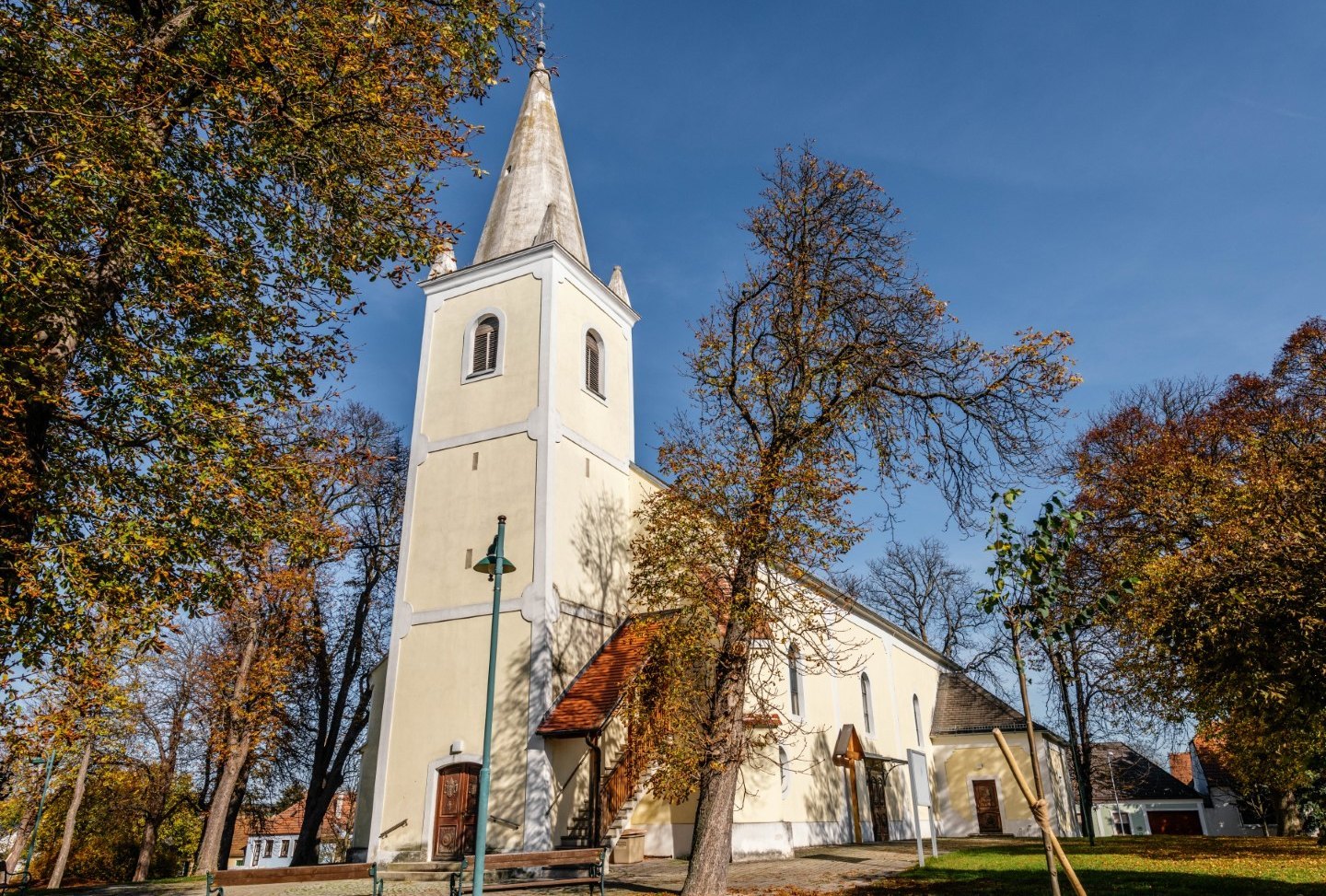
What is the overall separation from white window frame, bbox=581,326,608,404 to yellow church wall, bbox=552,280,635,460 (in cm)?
3

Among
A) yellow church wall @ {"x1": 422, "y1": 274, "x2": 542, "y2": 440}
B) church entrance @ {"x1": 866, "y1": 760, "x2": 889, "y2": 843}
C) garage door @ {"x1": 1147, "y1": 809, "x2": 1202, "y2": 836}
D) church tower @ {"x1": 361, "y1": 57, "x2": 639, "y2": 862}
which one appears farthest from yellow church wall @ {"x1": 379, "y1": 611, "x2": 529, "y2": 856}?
garage door @ {"x1": 1147, "y1": 809, "x2": 1202, "y2": 836}

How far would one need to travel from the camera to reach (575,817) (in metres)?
18.9

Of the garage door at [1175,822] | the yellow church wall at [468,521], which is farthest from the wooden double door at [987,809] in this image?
the garage door at [1175,822]

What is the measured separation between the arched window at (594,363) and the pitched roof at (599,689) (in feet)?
23.5

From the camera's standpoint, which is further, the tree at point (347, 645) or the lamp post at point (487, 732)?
the tree at point (347, 645)

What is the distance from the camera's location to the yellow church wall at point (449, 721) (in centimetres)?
1902

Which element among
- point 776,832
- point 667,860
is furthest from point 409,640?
point 776,832

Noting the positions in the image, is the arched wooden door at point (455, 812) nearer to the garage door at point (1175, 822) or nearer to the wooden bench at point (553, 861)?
the wooden bench at point (553, 861)

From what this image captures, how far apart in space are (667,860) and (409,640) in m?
8.06

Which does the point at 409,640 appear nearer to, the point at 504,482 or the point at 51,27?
the point at 504,482

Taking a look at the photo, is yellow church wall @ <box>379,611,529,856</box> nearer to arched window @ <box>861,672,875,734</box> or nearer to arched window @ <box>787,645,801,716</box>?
arched window @ <box>787,645,801,716</box>

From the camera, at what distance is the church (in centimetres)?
1917

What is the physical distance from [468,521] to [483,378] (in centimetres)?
408

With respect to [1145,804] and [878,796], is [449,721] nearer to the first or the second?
[878,796]
